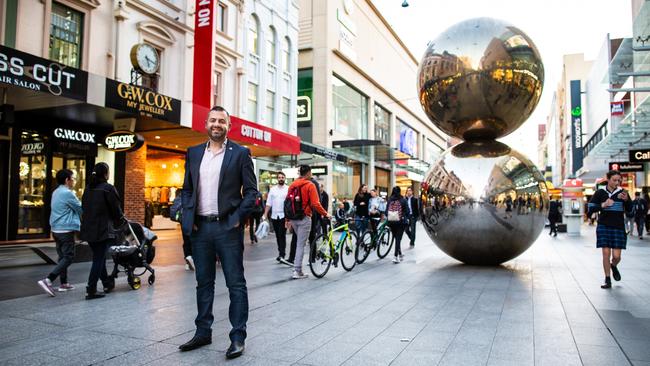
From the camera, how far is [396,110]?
4612cm

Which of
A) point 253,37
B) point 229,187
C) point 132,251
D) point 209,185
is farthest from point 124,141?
point 253,37

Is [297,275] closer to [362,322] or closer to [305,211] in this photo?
[305,211]

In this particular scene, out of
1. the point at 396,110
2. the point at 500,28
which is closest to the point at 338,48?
the point at 396,110

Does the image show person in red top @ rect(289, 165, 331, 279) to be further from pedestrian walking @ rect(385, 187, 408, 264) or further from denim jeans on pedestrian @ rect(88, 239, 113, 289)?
denim jeans on pedestrian @ rect(88, 239, 113, 289)

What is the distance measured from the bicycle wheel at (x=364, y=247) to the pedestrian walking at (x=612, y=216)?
4.59 meters

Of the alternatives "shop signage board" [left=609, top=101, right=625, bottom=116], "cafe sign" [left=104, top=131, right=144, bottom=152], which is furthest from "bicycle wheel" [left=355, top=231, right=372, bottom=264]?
"shop signage board" [left=609, top=101, right=625, bottom=116]

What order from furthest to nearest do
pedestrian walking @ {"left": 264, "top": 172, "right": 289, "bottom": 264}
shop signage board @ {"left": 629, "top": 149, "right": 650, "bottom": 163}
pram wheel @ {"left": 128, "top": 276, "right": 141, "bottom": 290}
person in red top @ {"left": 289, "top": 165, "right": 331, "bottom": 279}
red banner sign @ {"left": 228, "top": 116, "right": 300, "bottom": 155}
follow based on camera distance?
shop signage board @ {"left": 629, "top": 149, "right": 650, "bottom": 163} → red banner sign @ {"left": 228, "top": 116, "right": 300, "bottom": 155} → pedestrian walking @ {"left": 264, "top": 172, "right": 289, "bottom": 264} → person in red top @ {"left": 289, "top": 165, "right": 331, "bottom": 279} → pram wheel @ {"left": 128, "top": 276, "right": 141, "bottom": 290}

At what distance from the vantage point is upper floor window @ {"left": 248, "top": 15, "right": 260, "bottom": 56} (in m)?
22.6

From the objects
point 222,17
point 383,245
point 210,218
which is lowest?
point 383,245

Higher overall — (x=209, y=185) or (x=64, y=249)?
(x=209, y=185)

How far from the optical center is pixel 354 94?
36438 mm

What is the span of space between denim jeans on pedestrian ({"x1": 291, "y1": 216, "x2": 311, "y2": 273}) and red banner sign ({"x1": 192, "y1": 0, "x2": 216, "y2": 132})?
10.3 metres

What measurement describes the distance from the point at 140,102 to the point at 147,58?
147 inches

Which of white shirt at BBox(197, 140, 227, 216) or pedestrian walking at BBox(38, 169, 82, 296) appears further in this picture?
pedestrian walking at BBox(38, 169, 82, 296)
